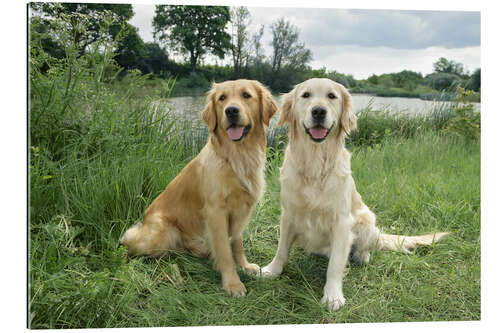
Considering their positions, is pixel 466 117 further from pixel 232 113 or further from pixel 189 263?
pixel 189 263

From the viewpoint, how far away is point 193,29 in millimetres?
2457

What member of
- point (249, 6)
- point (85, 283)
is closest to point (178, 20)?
point (249, 6)

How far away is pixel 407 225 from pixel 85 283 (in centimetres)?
228

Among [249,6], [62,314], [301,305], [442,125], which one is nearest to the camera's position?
[62,314]

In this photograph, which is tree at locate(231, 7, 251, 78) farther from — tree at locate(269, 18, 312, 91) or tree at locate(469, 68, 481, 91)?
tree at locate(469, 68, 481, 91)

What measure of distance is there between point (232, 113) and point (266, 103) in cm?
27

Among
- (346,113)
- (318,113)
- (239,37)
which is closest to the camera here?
(318,113)

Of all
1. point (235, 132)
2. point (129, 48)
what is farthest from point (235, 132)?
point (129, 48)

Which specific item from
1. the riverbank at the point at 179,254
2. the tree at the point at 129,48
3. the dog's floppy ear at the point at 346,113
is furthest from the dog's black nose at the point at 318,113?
the tree at the point at 129,48

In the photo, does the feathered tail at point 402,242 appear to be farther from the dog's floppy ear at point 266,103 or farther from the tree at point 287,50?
the tree at point 287,50

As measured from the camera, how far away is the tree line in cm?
239

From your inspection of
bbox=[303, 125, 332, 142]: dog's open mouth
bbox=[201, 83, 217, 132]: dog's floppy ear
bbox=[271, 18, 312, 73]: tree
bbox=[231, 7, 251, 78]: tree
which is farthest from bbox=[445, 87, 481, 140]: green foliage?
bbox=[201, 83, 217, 132]: dog's floppy ear

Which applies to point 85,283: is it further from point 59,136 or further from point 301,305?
point 301,305

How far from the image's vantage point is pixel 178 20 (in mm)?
2404
